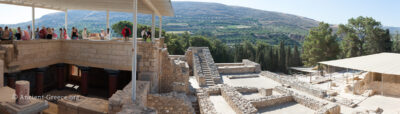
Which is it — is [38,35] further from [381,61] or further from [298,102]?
[381,61]

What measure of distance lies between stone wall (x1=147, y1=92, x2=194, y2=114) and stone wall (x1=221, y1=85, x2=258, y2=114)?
296cm

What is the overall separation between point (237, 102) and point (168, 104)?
14.5 ft

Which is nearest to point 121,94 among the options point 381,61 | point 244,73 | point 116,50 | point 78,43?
point 116,50

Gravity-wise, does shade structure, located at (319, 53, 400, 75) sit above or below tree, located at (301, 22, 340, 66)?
below

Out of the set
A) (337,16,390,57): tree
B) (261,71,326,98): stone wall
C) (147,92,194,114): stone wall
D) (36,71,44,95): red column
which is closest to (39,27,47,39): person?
(36,71,44,95): red column

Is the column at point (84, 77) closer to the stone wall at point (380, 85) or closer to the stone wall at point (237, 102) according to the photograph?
the stone wall at point (237, 102)

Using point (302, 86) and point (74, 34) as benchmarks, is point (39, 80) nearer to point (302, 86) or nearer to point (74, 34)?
point (74, 34)

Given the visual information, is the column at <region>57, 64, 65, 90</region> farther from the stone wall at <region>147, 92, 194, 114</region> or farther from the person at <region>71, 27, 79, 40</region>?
the stone wall at <region>147, 92, 194, 114</region>

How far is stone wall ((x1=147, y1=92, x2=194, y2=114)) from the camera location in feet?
33.0

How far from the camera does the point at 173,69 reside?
13.9 m

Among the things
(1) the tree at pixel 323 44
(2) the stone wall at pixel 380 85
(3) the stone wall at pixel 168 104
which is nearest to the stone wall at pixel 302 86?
(2) the stone wall at pixel 380 85

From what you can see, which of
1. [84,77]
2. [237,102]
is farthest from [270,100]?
[84,77]

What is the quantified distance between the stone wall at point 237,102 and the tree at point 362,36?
3009cm

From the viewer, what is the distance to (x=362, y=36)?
122 feet
